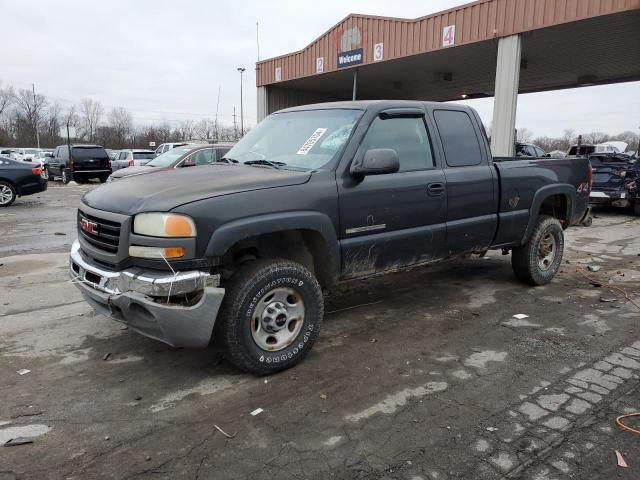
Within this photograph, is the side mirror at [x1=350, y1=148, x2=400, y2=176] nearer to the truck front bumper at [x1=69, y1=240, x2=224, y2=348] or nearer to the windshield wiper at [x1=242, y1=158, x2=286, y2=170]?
the windshield wiper at [x1=242, y1=158, x2=286, y2=170]

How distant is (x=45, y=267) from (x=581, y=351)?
667cm

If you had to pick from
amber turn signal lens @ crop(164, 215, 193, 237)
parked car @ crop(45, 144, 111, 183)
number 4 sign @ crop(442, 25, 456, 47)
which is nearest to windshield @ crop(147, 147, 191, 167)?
number 4 sign @ crop(442, 25, 456, 47)

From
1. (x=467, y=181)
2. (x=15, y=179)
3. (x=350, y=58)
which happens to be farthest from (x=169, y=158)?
(x=467, y=181)

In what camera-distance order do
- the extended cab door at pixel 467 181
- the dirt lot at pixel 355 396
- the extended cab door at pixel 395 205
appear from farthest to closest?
the extended cab door at pixel 467 181 → the extended cab door at pixel 395 205 → the dirt lot at pixel 355 396

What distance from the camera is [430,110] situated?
4.72 m

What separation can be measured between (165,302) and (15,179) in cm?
1355

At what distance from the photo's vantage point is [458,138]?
4922 mm

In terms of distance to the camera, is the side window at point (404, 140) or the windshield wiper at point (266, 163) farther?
the side window at point (404, 140)

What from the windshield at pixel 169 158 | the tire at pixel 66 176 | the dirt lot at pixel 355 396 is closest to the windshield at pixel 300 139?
the dirt lot at pixel 355 396

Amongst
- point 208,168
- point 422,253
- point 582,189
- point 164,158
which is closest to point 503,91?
point 582,189

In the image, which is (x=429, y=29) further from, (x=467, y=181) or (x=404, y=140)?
(x=404, y=140)

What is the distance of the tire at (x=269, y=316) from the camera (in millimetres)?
Answer: 3359

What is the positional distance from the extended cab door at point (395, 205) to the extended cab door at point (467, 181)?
0.17 meters

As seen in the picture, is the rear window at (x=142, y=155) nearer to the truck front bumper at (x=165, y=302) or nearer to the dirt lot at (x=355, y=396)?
the dirt lot at (x=355, y=396)
